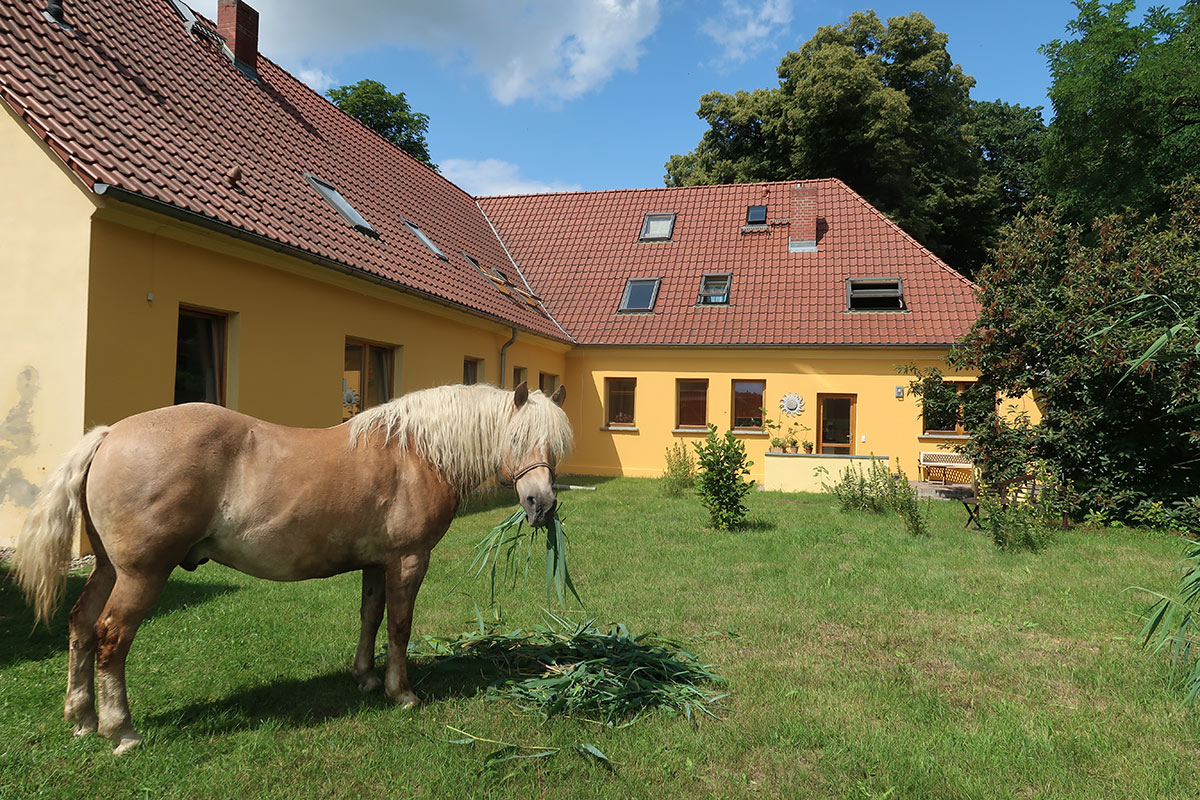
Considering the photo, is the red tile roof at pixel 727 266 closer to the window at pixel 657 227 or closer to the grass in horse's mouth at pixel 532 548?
the window at pixel 657 227

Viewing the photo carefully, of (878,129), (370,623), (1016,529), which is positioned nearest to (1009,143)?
(878,129)

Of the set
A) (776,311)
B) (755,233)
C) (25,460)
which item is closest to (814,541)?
(25,460)

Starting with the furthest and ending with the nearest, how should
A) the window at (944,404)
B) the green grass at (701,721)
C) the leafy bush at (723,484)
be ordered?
the window at (944,404), the leafy bush at (723,484), the green grass at (701,721)

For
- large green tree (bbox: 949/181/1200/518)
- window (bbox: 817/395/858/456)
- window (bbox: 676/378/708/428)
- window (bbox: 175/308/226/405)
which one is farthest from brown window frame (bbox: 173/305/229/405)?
window (bbox: 817/395/858/456)

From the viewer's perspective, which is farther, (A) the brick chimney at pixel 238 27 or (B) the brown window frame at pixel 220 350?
(A) the brick chimney at pixel 238 27

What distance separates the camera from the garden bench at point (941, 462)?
16.2 meters

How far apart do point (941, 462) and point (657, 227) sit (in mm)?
9749

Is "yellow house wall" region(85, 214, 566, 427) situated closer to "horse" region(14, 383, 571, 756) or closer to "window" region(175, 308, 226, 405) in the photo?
"window" region(175, 308, 226, 405)

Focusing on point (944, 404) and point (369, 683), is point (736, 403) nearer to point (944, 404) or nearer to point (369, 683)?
point (944, 404)

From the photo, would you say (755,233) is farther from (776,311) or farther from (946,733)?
(946,733)

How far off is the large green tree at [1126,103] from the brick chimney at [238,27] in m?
17.8

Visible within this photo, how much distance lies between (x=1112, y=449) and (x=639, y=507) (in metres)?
6.94

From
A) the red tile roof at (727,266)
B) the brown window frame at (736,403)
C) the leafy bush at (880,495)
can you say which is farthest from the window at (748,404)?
the leafy bush at (880,495)

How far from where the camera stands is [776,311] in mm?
17953
